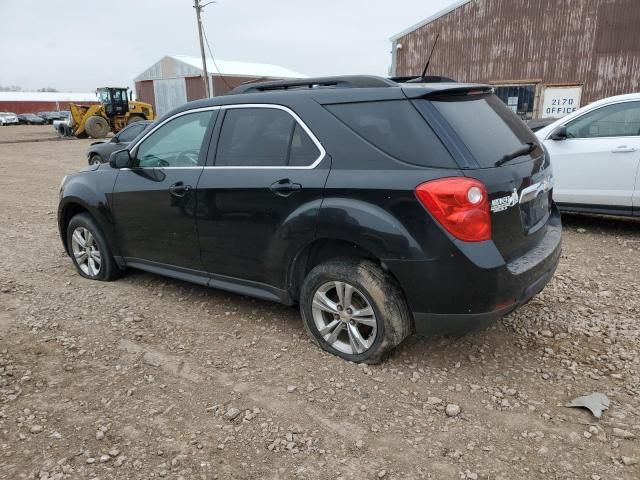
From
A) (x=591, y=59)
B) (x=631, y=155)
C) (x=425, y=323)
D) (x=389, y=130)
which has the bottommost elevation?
(x=425, y=323)

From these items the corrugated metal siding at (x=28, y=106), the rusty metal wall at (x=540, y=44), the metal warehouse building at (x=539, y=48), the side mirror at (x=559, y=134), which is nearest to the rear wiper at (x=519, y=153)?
the side mirror at (x=559, y=134)

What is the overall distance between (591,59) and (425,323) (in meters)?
19.7

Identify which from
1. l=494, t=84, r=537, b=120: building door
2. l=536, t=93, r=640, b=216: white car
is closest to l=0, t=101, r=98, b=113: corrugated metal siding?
l=494, t=84, r=537, b=120: building door

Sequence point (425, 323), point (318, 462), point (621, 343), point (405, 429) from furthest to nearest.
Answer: point (621, 343), point (425, 323), point (405, 429), point (318, 462)

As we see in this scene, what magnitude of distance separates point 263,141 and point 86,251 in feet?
8.07

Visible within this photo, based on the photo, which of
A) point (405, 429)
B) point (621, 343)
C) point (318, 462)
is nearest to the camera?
point (318, 462)

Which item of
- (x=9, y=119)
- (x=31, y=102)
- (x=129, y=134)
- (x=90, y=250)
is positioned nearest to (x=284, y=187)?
(x=90, y=250)

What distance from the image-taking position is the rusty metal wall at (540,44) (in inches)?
714

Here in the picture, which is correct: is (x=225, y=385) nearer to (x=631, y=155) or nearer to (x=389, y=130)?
(x=389, y=130)

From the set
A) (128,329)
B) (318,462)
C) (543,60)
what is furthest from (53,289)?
(543,60)

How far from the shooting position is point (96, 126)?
27.5 m

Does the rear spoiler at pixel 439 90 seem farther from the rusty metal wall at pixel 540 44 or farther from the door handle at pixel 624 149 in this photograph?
A: the rusty metal wall at pixel 540 44

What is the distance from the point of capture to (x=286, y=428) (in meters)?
2.67

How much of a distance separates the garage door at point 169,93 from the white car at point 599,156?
3907 centimetres
